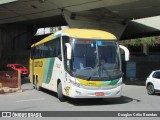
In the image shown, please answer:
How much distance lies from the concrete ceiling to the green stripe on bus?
16.1 metres

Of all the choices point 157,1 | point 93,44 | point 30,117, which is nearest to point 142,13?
point 157,1

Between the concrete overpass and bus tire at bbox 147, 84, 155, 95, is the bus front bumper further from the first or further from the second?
the concrete overpass

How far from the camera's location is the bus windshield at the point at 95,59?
52.3ft

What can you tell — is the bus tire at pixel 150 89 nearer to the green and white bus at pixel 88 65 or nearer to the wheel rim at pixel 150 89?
the wheel rim at pixel 150 89

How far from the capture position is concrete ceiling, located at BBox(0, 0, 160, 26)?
37.2 metres

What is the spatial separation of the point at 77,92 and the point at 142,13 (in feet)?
106

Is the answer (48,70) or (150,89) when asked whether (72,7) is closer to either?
(48,70)

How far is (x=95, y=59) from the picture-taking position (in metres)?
16.2

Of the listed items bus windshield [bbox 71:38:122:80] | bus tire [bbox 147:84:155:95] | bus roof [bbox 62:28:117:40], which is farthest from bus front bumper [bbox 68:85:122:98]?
bus tire [bbox 147:84:155:95]

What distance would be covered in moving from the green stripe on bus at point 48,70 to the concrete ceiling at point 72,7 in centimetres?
1607

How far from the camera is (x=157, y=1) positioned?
3825 cm

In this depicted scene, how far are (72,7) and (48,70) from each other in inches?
760

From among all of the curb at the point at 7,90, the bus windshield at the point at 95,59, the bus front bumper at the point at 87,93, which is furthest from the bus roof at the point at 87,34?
the curb at the point at 7,90

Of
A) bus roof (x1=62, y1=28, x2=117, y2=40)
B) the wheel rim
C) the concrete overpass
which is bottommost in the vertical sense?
the wheel rim
